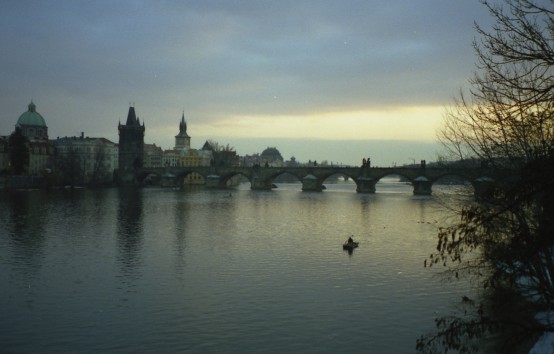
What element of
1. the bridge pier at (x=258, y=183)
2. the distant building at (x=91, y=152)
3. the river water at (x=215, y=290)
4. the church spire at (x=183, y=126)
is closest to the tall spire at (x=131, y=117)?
the distant building at (x=91, y=152)

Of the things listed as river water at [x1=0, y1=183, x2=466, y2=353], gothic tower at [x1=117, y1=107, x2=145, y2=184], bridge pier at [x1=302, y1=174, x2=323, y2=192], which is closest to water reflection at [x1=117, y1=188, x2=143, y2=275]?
river water at [x1=0, y1=183, x2=466, y2=353]

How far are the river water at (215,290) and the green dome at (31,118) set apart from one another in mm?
116722

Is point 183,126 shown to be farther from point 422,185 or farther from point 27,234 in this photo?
point 27,234

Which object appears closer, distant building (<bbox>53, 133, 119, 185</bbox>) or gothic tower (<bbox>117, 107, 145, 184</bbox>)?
distant building (<bbox>53, 133, 119, 185</bbox>)

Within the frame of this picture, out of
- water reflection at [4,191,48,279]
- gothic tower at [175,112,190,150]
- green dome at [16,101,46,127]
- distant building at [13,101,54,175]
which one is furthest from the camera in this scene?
gothic tower at [175,112,190,150]

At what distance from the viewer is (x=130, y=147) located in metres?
133

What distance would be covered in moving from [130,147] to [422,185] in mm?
74030

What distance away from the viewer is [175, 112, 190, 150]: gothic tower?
191 m

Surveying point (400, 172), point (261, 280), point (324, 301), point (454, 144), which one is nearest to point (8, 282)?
point (261, 280)

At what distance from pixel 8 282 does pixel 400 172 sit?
7829 centimetres

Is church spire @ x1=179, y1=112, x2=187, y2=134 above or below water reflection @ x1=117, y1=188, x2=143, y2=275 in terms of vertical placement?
above

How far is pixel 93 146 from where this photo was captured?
490 feet

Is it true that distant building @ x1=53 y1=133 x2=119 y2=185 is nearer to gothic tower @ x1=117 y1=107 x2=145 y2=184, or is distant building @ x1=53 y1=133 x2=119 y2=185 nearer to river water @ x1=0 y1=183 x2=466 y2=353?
gothic tower @ x1=117 y1=107 x2=145 y2=184

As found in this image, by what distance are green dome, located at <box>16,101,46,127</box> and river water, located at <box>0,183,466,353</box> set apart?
116722 mm
